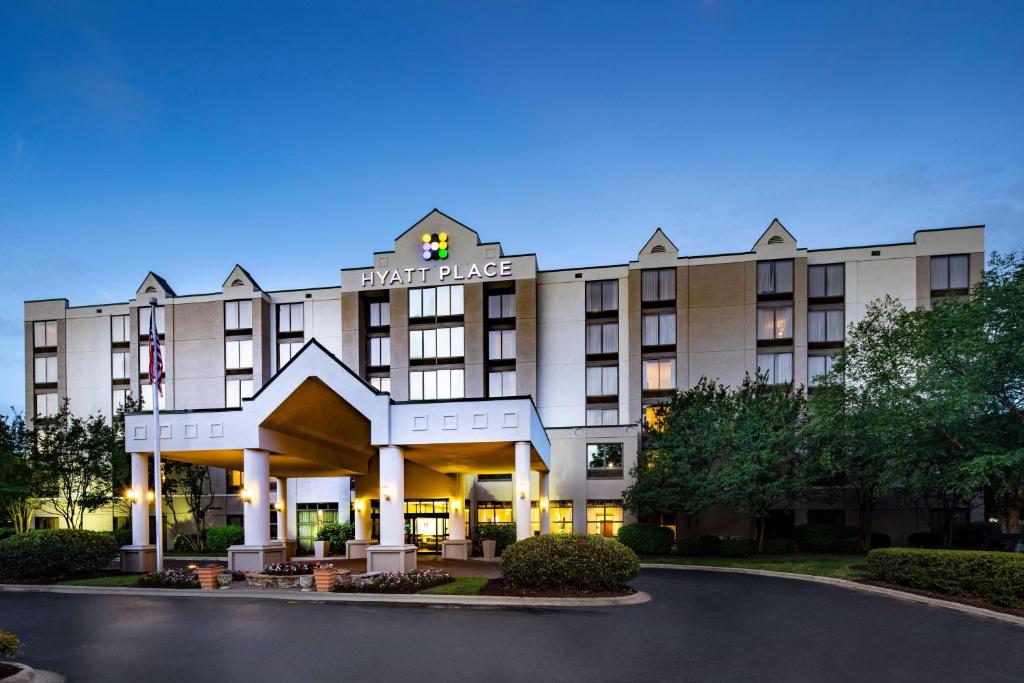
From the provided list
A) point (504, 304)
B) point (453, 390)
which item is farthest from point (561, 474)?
point (504, 304)

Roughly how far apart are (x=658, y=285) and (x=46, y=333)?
42.0m

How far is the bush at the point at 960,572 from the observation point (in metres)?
15.8

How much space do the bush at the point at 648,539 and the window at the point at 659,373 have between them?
980cm

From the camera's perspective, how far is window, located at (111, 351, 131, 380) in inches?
1763

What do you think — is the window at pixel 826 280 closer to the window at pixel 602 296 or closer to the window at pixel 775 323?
the window at pixel 775 323

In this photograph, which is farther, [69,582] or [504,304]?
[504,304]

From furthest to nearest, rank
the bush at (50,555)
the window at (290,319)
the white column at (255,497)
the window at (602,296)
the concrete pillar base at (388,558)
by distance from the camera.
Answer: the window at (290,319), the window at (602,296), the white column at (255,497), the bush at (50,555), the concrete pillar base at (388,558)

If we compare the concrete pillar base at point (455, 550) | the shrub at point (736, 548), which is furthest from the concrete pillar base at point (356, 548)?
the shrub at point (736, 548)

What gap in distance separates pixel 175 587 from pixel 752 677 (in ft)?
58.0

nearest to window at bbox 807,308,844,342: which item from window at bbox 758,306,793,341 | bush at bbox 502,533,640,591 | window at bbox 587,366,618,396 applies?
window at bbox 758,306,793,341

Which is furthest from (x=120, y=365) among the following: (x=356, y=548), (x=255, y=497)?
(x=255, y=497)

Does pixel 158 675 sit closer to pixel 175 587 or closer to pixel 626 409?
pixel 175 587

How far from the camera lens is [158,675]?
10281mm

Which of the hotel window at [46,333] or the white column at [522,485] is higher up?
the hotel window at [46,333]
